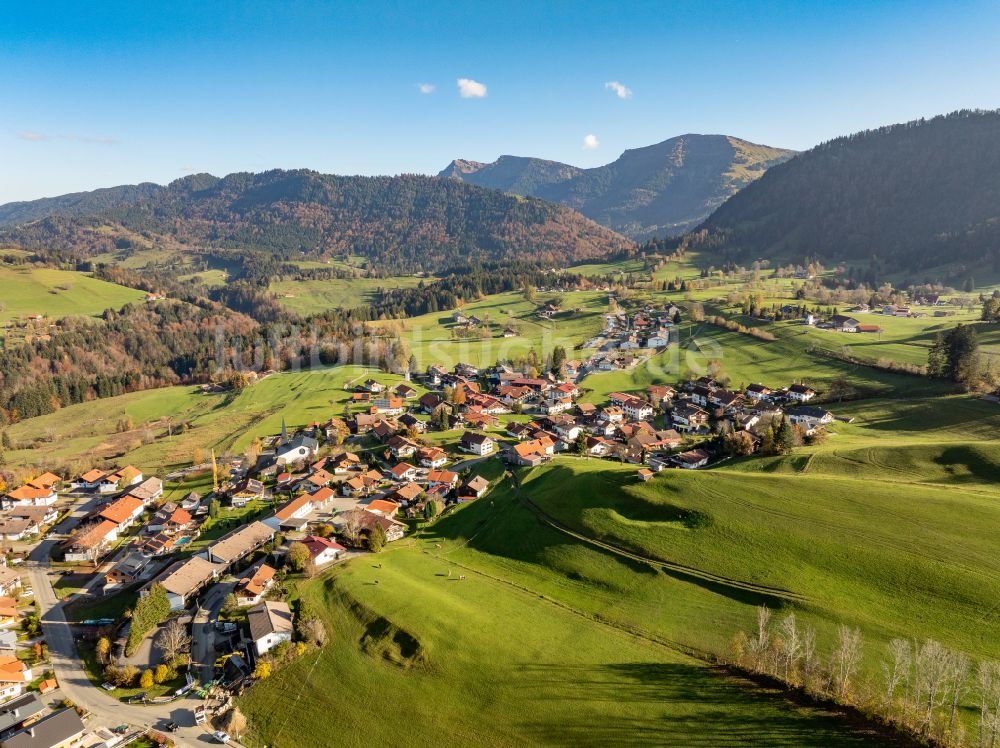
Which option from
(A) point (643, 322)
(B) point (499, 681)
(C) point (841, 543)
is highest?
(A) point (643, 322)

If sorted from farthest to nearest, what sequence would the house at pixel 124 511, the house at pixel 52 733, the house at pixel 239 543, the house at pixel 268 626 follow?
the house at pixel 124 511 < the house at pixel 239 543 < the house at pixel 268 626 < the house at pixel 52 733

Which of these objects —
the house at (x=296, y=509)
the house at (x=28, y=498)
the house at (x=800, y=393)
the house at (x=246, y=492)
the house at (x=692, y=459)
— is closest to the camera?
the house at (x=296, y=509)

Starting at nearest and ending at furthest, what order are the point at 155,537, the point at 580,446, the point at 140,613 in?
the point at 140,613 < the point at 155,537 < the point at 580,446

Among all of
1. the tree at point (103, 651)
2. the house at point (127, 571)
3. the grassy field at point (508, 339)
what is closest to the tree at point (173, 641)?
the tree at point (103, 651)

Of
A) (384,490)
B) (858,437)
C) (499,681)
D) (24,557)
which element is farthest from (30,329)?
(858,437)

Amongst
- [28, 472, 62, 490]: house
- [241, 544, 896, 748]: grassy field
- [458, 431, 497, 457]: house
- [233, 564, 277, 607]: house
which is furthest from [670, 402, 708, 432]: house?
[28, 472, 62, 490]: house

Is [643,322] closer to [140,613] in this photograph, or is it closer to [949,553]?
[949,553]

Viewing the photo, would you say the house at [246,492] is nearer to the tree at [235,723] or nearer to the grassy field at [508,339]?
the tree at [235,723]
